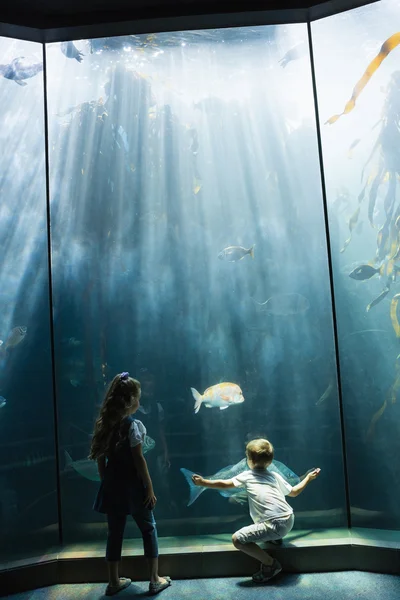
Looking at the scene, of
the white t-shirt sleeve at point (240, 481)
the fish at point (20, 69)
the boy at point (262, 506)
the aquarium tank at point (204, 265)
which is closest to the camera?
the boy at point (262, 506)

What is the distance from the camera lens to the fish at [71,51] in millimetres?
4477

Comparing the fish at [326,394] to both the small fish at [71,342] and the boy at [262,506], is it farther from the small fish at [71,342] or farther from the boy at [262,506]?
the small fish at [71,342]

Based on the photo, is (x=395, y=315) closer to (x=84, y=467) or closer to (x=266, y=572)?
(x=266, y=572)

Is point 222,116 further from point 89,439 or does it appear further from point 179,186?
point 89,439

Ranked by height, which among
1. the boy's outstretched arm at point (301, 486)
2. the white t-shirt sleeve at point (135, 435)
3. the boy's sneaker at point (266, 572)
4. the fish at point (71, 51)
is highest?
the fish at point (71, 51)

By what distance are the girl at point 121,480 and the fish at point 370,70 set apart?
3021 mm

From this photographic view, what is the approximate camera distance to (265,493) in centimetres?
330

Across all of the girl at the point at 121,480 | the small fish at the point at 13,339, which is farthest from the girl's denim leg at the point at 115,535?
the small fish at the point at 13,339

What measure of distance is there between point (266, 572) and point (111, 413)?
4.97 feet

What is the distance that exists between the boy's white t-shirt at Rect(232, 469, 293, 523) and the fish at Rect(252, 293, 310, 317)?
1.50 meters

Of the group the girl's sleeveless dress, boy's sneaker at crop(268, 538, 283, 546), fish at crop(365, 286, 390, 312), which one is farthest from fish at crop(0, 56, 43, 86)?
boy's sneaker at crop(268, 538, 283, 546)

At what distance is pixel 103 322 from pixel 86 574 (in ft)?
6.51

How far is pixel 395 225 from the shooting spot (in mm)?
4059

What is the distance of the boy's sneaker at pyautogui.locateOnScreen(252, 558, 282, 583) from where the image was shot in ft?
10.5
